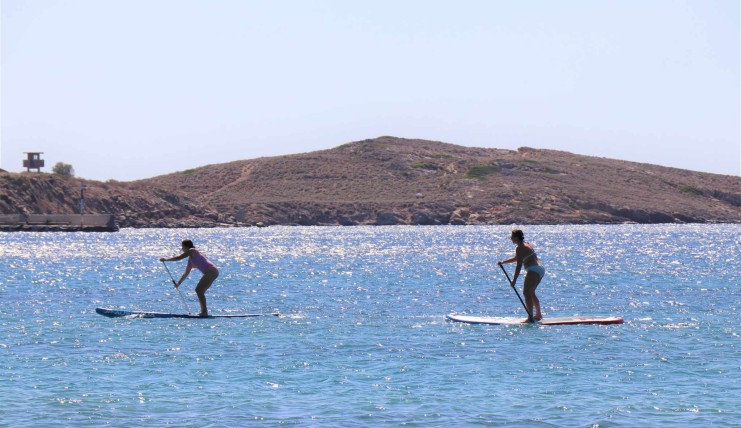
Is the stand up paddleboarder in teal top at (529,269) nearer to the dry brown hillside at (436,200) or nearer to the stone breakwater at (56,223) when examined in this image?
the stone breakwater at (56,223)

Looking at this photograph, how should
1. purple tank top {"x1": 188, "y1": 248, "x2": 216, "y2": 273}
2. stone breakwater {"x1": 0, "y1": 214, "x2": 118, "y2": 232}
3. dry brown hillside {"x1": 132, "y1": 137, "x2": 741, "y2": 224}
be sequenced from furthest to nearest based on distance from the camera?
dry brown hillside {"x1": 132, "y1": 137, "x2": 741, "y2": 224}
stone breakwater {"x1": 0, "y1": 214, "x2": 118, "y2": 232}
purple tank top {"x1": 188, "y1": 248, "x2": 216, "y2": 273}

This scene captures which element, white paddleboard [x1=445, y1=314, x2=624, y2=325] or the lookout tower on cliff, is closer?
white paddleboard [x1=445, y1=314, x2=624, y2=325]

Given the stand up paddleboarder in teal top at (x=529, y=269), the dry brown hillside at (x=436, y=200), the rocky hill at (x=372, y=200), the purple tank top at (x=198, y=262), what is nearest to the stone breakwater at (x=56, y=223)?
the rocky hill at (x=372, y=200)

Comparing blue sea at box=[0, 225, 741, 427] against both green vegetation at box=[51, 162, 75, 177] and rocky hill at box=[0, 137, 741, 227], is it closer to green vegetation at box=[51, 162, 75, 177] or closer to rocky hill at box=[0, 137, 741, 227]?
rocky hill at box=[0, 137, 741, 227]

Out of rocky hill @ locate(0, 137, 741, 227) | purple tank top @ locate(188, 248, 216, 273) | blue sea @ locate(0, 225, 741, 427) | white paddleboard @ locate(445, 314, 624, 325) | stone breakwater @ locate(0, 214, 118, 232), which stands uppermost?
rocky hill @ locate(0, 137, 741, 227)

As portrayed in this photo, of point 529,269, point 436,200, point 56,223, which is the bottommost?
point 529,269

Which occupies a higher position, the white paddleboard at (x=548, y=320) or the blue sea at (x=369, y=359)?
the white paddleboard at (x=548, y=320)

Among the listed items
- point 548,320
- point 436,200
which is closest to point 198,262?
point 548,320

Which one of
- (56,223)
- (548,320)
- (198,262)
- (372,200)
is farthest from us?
(372,200)

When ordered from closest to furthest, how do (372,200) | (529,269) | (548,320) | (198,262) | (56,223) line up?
(529,269) < (548,320) < (198,262) < (56,223) < (372,200)

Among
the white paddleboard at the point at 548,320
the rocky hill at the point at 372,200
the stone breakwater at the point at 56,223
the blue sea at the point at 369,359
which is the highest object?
the rocky hill at the point at 372,200

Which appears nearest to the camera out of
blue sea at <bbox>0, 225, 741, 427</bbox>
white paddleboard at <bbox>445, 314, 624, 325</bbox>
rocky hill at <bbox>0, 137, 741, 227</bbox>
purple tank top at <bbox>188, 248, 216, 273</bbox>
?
blue sea at <bbox>0, 225, 741, 427</bbox>

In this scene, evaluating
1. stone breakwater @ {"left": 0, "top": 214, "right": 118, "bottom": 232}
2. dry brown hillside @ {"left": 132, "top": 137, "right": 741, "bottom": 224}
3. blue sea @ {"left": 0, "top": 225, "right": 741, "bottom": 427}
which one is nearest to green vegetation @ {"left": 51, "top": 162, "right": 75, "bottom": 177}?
dry brown hillside @ {"left": 132, "top": 137, "right": 741, "bottom": 224}

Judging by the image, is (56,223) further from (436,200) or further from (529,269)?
(529,269)
